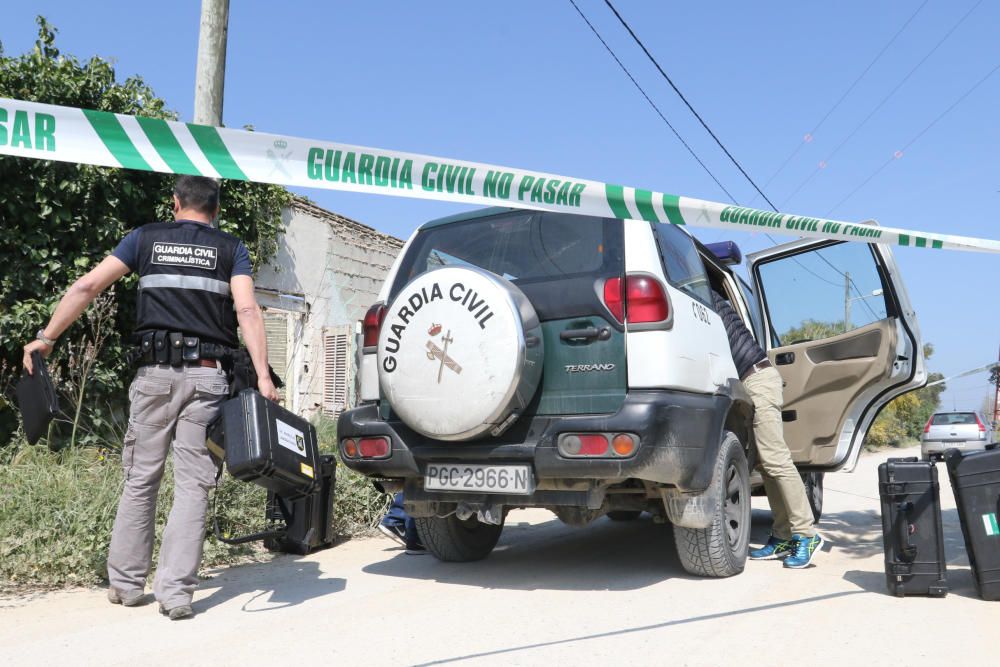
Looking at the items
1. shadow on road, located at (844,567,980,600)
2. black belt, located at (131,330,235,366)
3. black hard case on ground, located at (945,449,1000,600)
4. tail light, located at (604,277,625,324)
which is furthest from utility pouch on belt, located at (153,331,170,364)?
black hard case on ground, located at (945,449,1000,600)

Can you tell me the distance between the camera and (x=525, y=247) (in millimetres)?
4004

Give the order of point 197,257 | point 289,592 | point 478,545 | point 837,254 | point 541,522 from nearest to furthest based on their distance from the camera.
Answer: point 197,257 < point 289,592 < point 478,545 < point 837,254 < point 541,522

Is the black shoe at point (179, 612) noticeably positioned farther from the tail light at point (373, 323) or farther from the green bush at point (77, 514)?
the tail light at point (373, 323)

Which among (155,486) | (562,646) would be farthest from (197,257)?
(562,646)

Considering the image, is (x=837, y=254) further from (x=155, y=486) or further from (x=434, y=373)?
(x=155, y=486)

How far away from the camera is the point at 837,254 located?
557cm

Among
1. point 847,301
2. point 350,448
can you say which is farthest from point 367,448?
point 847,301

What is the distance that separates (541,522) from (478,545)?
66.6 inches

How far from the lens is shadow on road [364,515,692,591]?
4.05m

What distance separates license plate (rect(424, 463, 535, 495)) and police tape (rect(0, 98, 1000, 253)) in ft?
4.23

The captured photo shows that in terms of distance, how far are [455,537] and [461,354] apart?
1.45 metres

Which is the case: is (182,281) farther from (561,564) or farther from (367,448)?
(561,564)

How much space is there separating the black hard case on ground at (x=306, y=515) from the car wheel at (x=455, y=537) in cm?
63

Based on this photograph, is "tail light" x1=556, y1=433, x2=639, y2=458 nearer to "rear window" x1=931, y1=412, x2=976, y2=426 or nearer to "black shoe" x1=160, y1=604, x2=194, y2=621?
"black shoe" x1=160, y1=604, x2=194, y2=621
